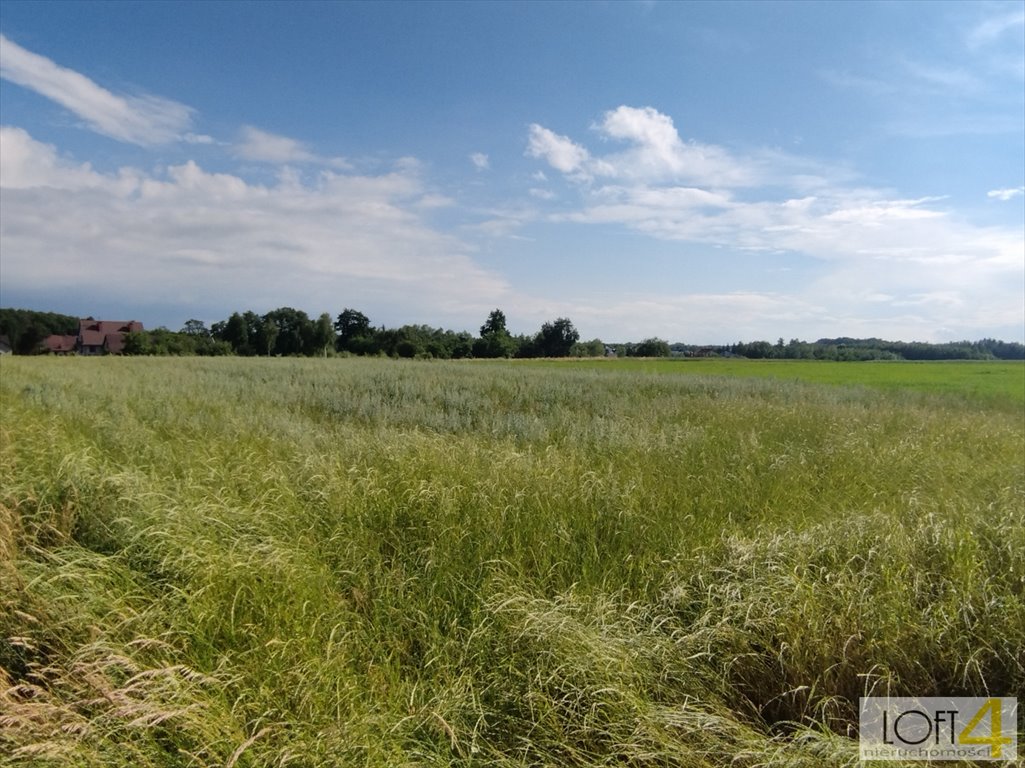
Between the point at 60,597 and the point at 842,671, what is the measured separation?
4307 mm

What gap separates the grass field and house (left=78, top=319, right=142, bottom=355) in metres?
90.3

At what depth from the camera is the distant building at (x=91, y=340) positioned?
268 feet

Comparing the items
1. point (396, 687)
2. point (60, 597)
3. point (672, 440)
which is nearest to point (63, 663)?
point (60, 597)

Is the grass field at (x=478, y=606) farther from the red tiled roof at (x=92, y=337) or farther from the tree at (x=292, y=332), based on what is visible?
the red tiled roof at (x=92, y=337)

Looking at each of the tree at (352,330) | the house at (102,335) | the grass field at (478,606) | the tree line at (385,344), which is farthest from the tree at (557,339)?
the grass field at (478,606)

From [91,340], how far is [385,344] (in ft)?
163

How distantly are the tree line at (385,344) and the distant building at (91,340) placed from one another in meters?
2.00

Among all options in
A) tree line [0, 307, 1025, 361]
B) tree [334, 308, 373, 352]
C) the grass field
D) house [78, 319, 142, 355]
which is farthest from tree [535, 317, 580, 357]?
the grass field

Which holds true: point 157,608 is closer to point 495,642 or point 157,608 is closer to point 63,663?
point 63,663

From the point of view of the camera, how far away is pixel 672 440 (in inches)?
308

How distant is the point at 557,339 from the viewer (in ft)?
264

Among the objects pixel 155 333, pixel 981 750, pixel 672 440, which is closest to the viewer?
A: pixel 981 750

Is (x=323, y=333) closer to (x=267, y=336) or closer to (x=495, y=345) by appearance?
(x=267, y=336)

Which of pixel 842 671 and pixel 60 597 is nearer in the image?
pixel 842 671
